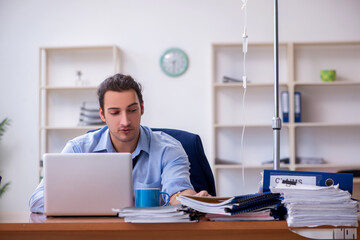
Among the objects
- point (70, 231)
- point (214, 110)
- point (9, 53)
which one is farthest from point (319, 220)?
point (9, 53)

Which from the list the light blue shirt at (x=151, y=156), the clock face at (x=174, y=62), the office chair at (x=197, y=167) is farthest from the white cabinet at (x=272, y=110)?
the light blue shirt at (x=151, y=156)

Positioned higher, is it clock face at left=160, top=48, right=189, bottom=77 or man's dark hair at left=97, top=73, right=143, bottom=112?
clock face at left=160, top=48, right=189, bottom=77

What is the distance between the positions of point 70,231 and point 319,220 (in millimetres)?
661

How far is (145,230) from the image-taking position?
1.34 meters

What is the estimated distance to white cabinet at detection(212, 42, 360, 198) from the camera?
4.55m

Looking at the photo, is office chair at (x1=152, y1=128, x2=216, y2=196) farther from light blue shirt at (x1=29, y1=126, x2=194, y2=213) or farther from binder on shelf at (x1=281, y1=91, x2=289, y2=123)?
binder on shelf at (x1=281, y1=91, x2=289, y2=123)

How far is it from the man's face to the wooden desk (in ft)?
2.54

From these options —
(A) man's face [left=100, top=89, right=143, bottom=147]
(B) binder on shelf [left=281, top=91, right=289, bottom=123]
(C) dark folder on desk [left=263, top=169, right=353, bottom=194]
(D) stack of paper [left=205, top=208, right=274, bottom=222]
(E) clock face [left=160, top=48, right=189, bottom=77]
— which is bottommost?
(D) stack of paper [left=205, top=208, right=274, bottom=222]

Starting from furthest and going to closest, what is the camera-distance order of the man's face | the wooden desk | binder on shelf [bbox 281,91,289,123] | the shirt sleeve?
binder on shelf [bbox 281,91,289,123] → the man's face → the shirt sleeve → the wooden desk

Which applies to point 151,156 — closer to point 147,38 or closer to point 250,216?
point 250,216

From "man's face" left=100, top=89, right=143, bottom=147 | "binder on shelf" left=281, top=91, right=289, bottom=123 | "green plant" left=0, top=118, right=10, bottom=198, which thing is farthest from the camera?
"green plant" left=0, top=118, right=10, bottom=198

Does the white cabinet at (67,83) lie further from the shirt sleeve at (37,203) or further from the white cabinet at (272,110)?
the shirt sleeve at (37,203)

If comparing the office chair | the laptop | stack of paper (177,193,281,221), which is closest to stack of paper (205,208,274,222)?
stack of paper (177,193,281,221)

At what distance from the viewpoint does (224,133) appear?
4.60 m
